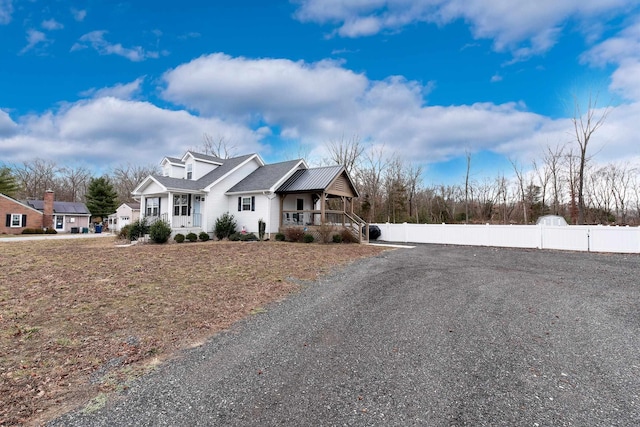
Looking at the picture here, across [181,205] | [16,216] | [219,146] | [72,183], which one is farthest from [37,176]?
[181,205]

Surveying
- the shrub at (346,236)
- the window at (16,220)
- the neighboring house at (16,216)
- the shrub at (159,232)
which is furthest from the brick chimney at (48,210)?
the shrub at (346,236)

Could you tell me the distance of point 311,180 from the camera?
19750 millimetres

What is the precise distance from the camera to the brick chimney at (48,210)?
115 ft

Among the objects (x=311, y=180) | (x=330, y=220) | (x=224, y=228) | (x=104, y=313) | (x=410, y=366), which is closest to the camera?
(x=410, y=366)

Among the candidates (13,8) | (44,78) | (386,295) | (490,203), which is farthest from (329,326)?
(490,203)

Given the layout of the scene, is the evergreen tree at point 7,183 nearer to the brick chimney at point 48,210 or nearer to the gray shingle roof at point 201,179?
the brick chimney at point 48,210

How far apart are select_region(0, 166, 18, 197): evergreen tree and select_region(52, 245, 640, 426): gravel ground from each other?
161ft

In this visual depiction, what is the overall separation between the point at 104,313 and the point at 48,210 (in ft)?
133

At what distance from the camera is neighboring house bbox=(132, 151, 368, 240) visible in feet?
63.3

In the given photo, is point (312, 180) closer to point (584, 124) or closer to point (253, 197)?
point (253, 197)

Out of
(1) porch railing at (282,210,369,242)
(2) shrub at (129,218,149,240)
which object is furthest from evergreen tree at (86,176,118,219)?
(1) porch railing at (282,210,369,242)

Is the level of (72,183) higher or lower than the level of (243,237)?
higher

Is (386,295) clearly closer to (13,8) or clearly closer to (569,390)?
(569,390)

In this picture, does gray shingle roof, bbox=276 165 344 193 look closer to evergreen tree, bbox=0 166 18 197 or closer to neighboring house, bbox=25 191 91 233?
neighboring house, bbox=25 191 91 233
